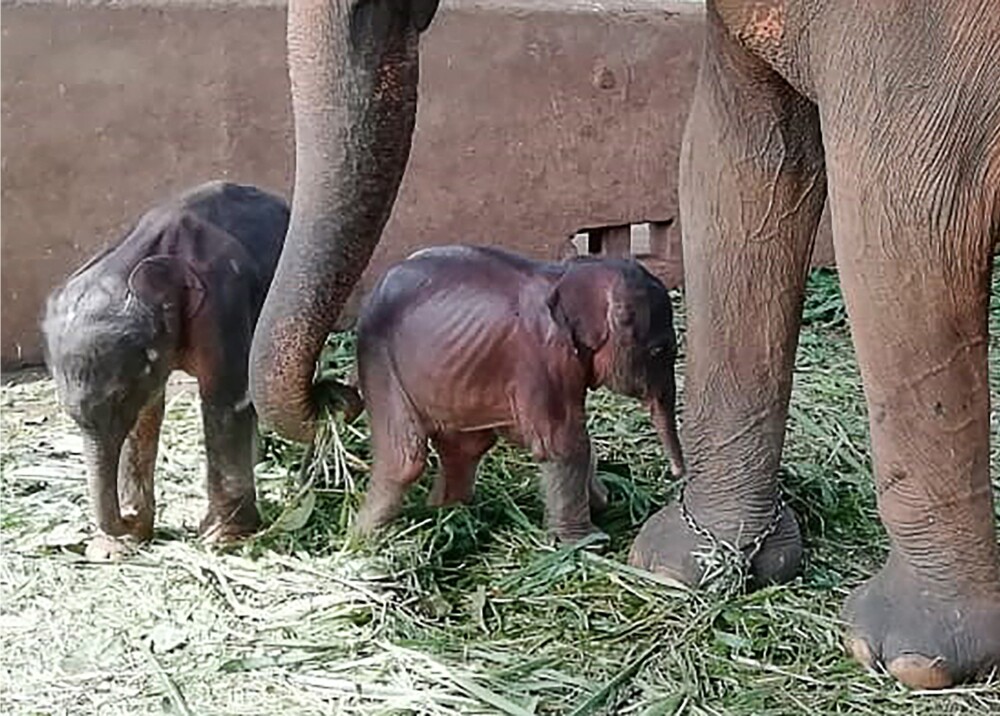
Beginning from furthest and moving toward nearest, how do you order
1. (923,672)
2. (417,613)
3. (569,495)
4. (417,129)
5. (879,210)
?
(417,129) → (569,495) → (417,613) → (923,672) → (879,210)

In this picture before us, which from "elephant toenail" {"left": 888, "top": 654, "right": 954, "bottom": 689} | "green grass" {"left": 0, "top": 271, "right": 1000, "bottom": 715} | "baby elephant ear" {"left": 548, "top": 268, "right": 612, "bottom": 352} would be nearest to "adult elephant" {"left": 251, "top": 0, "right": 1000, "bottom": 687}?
"elephant toenail" {"left": 888, "top": 654, "right": 954, "bottom": 689}

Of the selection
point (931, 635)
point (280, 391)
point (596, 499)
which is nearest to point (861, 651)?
point (931, 635)

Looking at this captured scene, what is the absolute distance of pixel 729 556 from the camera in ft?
5.81

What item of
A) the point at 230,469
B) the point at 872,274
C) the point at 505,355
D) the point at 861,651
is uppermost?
the point at 872,274

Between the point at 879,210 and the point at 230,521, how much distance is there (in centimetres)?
80

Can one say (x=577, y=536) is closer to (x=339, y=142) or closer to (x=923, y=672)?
(x=923, y=672)

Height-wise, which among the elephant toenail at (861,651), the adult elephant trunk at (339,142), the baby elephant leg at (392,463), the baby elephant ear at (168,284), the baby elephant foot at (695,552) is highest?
the adult elephant trunk at (339,142)

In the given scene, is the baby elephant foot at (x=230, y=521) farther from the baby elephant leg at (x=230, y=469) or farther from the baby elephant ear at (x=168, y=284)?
the baby elephant ear at (x=168, y=284)

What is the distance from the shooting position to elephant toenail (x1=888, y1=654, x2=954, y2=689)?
151 cm

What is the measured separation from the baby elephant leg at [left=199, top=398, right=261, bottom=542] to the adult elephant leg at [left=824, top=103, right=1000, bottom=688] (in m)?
0.65

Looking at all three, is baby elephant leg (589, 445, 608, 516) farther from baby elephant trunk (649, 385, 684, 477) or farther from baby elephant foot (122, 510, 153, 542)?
baby elephant foot (122, 510, 153, 542)

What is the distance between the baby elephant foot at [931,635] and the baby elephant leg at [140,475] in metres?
0.77

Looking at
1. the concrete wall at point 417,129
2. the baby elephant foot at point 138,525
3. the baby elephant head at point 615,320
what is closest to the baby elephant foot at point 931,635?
the baby elephant head at point 615,320

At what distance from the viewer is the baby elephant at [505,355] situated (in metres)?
1.71
